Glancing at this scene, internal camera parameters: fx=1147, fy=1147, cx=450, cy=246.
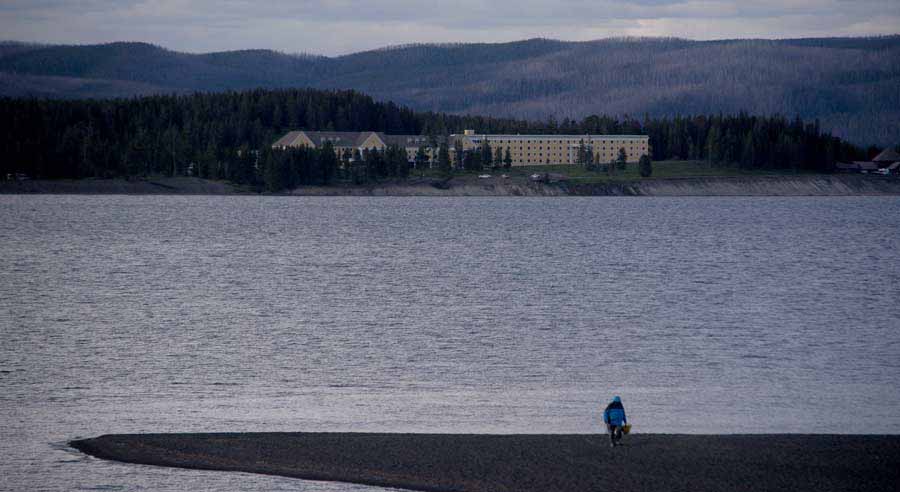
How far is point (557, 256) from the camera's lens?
75500 mm

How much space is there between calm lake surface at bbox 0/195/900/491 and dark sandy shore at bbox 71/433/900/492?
0.94m

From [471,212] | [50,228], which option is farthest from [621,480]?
[471,212]

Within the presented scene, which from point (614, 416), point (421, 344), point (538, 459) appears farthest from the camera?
point (421, 344)

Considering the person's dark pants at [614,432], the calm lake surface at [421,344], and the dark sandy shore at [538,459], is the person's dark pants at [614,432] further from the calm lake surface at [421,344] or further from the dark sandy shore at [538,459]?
the calm lake surface at [421,344]

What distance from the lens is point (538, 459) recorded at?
62.7 feet

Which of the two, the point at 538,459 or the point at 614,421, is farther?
the point at 614,421

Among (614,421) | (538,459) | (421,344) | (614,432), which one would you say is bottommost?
(421,344)

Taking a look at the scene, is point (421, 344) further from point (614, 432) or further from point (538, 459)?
point (538, 459)

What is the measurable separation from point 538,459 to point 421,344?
16041mm

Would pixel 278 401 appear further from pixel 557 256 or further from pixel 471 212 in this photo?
pixel 471 212

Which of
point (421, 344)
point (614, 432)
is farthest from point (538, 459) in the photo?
point (421, 344)

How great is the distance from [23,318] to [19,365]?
1106 centimetres

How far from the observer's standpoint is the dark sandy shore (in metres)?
17.7

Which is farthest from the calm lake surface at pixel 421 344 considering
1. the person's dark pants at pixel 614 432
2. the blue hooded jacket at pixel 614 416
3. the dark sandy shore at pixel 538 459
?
the blue hooded jacket at pixel 614 416
